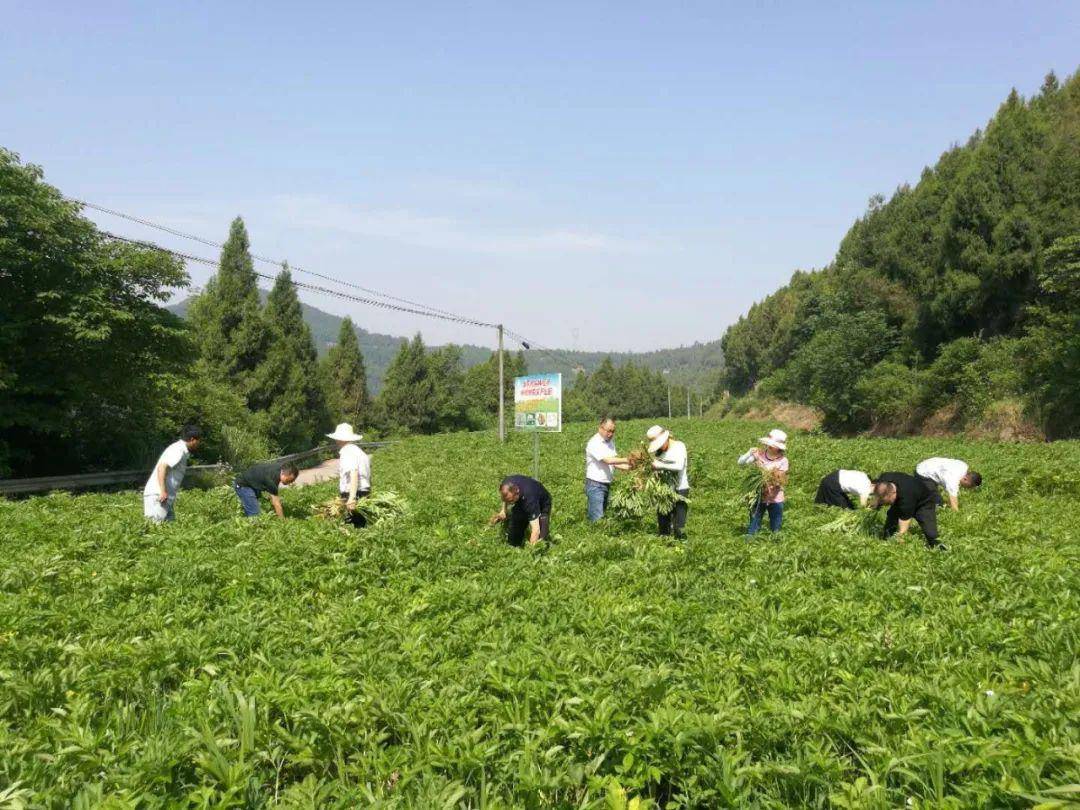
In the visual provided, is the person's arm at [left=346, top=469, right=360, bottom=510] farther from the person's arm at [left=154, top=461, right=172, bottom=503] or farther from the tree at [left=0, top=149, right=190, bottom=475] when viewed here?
the tree at [left=0, top=149, right=190, bottom=475]

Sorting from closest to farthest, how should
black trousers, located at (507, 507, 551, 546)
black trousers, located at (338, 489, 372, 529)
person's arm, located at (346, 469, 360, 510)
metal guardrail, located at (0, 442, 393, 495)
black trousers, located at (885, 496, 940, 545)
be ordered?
black trousers, located at (885, 496, 940, 545) < black trousers, located at (507, 507, 551, 546) < person's arm, located at (346, 469, 360, 510) < black trousers, located at (338, 489, 372, 529) < metal guardrail, located at (0, 442, 393, 495)

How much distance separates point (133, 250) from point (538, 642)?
2141 centimetres

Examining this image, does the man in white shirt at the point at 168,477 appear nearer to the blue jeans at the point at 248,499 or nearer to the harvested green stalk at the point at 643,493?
the blue jeans at the point at 248,499

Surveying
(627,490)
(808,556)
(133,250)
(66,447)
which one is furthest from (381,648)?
(66,447)

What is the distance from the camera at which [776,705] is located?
368 cm

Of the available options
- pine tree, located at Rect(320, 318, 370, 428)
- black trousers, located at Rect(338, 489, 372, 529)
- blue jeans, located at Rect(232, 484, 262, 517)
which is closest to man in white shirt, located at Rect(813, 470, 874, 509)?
black trousers, located at Rect(338, 489, 372, 529)

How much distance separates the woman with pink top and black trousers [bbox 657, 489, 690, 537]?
932 mm

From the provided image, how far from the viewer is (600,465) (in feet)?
34.4

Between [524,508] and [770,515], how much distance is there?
3.89 metres

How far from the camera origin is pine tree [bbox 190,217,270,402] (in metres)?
42.1

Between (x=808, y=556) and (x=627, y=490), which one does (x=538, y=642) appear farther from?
(x=627, y=490)

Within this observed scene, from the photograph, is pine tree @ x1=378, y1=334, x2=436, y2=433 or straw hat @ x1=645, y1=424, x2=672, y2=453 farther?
pine tree @ x1=378, y1=334, x2=436, y2=433

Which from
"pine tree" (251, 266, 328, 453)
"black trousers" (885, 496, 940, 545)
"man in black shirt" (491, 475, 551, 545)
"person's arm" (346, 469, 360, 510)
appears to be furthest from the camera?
"pine tree" (251, 266, 328, 453)

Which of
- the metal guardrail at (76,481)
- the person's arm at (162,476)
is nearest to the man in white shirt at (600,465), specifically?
the person's arm at (162,476)
